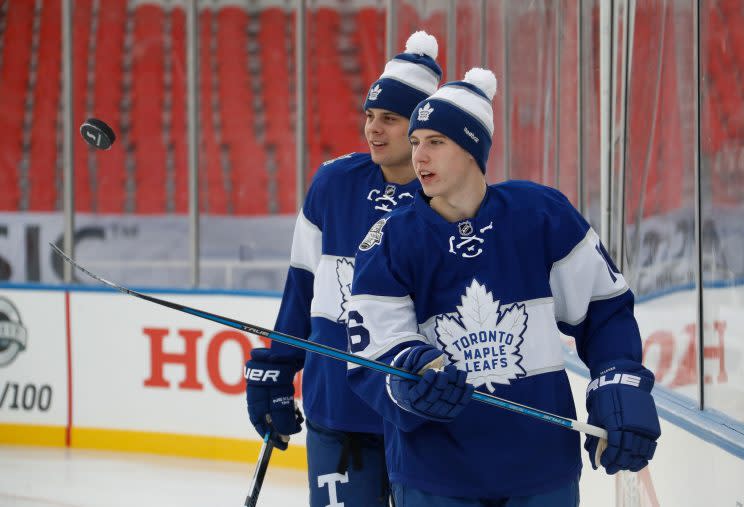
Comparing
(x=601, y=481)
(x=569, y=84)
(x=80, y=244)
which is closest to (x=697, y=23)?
(x=601, y=481)

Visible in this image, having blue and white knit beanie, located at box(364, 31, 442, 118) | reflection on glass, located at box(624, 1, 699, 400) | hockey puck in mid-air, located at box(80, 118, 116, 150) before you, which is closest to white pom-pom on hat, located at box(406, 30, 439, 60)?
blue and white knit beanie, located at box(364, 31, 442, 118)

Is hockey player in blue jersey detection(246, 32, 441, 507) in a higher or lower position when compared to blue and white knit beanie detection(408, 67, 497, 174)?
lower

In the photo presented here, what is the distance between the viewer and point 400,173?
7.00 feet

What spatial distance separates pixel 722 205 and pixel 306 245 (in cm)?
Answer: 82

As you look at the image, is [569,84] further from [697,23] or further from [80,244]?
[80,244]

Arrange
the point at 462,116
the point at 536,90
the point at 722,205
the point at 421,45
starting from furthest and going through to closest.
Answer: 1. the point at 536,90
2. the point at 421,45
3. the point at 722,205
4. the point at 462,116

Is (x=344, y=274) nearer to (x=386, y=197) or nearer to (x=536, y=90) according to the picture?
(x=386, y=197)

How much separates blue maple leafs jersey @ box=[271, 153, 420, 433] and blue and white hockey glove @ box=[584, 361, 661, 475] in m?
0.67

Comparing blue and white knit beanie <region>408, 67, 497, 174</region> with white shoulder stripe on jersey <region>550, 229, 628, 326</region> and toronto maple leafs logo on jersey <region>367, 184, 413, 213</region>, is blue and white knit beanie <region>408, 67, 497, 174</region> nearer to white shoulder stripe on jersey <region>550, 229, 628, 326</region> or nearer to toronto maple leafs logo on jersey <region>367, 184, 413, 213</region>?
white shoulder stripe on jersey <region>550, 229, 628, 326</region>

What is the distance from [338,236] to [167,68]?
980 centimetres

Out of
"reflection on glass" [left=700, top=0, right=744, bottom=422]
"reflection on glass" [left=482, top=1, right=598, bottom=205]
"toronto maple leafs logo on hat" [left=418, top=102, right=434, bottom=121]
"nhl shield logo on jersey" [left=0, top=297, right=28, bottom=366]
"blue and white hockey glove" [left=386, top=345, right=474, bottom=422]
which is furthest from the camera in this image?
"nhl shield logo on jersey" [left=0, top=297, right=28, bottom=366]

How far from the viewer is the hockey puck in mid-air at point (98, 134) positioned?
2.30 metres

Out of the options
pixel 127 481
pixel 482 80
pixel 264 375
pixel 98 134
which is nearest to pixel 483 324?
pixel 482 80

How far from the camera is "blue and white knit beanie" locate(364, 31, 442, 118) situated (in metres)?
2.14
